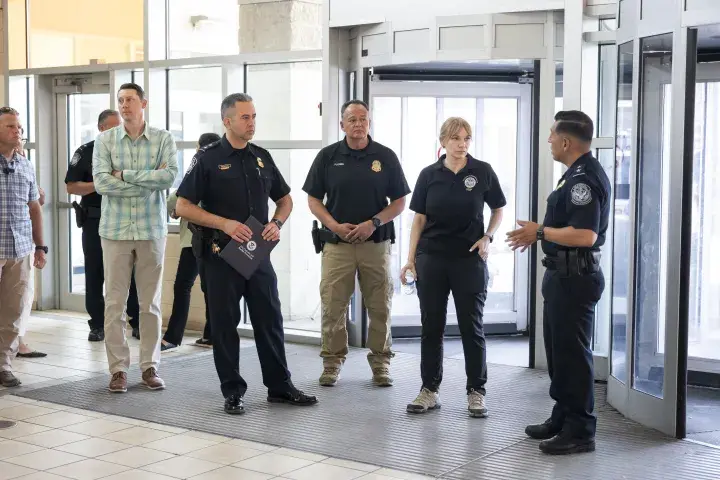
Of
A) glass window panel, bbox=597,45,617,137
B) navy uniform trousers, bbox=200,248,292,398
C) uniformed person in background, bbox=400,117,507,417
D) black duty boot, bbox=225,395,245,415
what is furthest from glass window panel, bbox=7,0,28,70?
glass window panel, bbox=597,45,617,137

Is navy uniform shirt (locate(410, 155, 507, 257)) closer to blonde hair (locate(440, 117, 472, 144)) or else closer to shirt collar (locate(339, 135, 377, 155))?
blonde hair (locate(440, 117, 472, 144))

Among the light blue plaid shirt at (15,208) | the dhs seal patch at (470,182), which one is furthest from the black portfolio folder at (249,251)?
the light blue plaid shirt at (15,208)

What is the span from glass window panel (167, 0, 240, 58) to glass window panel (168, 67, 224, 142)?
0.54 feet

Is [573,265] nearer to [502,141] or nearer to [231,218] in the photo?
[231,218]

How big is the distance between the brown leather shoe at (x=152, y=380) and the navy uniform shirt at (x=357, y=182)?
55.2 inches

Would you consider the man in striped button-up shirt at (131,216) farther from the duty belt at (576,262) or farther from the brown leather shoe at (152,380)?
the duty belt at (576,262)

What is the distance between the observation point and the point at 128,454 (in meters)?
4.52

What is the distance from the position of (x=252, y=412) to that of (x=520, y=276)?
3.22m

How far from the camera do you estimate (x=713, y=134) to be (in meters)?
6.05

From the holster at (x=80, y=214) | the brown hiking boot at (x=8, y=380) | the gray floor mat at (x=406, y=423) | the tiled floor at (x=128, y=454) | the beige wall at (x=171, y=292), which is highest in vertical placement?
the holster at (x=80, y=214)

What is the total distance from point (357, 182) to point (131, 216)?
1.31 meters

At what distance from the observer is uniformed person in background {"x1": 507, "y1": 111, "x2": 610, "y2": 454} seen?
4391mm

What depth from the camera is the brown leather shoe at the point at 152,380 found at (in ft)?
19.2

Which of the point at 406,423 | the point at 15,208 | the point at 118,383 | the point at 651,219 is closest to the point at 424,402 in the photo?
the point at 406,423
